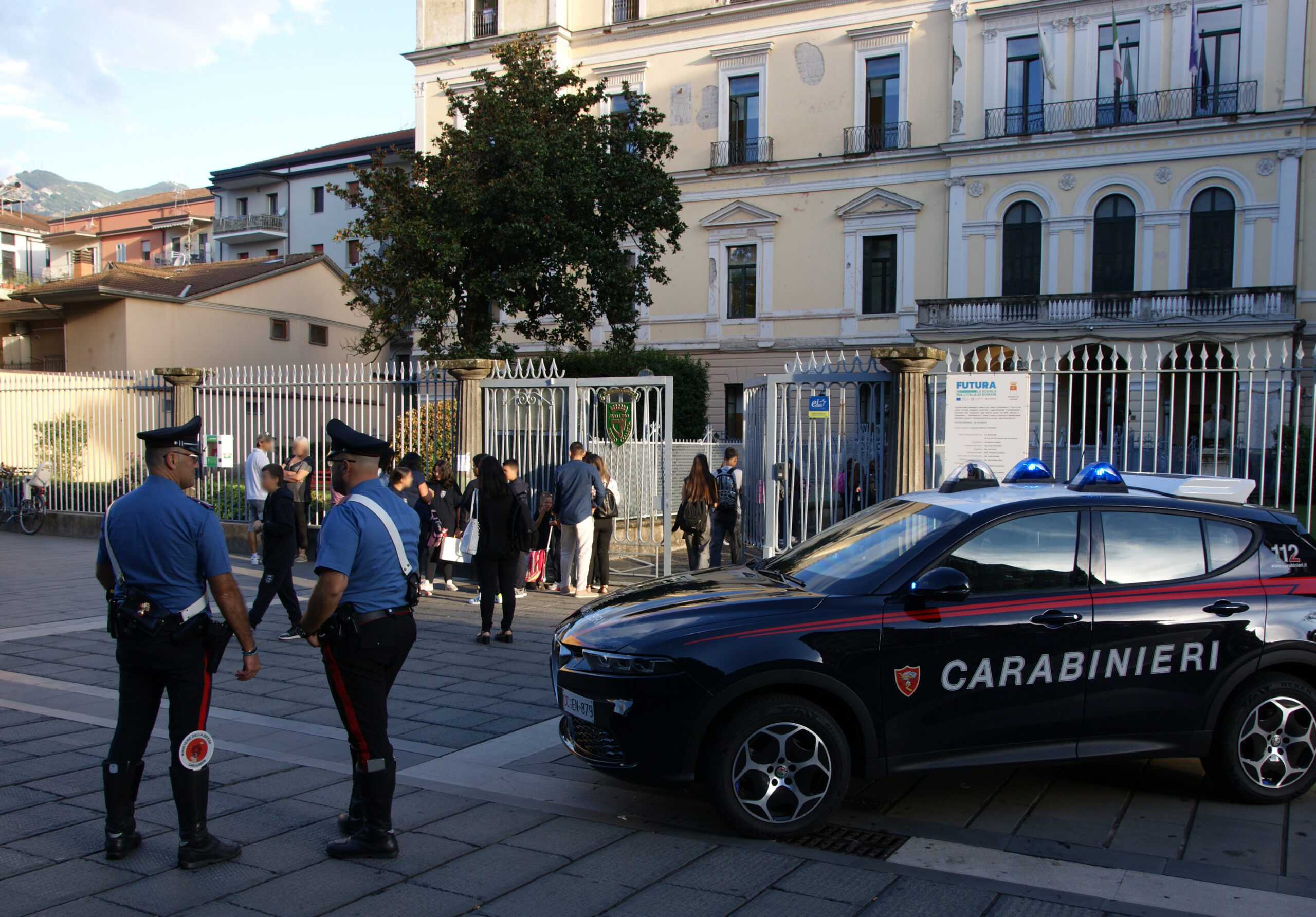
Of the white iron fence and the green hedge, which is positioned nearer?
the white iron fence

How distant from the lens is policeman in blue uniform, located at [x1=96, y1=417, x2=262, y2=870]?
12.9 ft

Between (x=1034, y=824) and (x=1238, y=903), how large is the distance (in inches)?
37.2

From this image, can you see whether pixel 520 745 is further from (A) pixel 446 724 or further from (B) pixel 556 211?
(B) pixel 556 211

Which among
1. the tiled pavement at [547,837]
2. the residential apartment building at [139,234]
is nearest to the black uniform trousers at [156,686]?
A: the tiled pavement at [547,837]

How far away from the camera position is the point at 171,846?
425 centimetres

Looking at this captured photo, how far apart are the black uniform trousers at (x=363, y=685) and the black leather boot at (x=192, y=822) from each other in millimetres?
617

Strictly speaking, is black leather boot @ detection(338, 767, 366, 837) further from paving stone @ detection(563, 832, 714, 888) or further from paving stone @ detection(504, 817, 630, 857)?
paving stone @ detection(563, 832, 714, 888)

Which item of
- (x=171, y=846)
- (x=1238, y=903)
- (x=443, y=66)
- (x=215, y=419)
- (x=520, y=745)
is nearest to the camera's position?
(x=1238, y=903)

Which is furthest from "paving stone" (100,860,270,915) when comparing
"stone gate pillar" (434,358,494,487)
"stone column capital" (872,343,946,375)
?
"stone gate pillar" (434,358,494,487)

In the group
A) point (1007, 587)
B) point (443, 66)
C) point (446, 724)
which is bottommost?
point (446, 724)

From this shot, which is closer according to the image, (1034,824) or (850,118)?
(1034,824)

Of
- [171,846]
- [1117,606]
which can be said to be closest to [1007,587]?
[1117,606]

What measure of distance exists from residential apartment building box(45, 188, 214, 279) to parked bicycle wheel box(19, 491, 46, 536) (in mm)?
41321

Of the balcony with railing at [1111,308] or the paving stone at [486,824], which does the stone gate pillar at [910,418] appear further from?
the balcony with railing at [1111,308]
